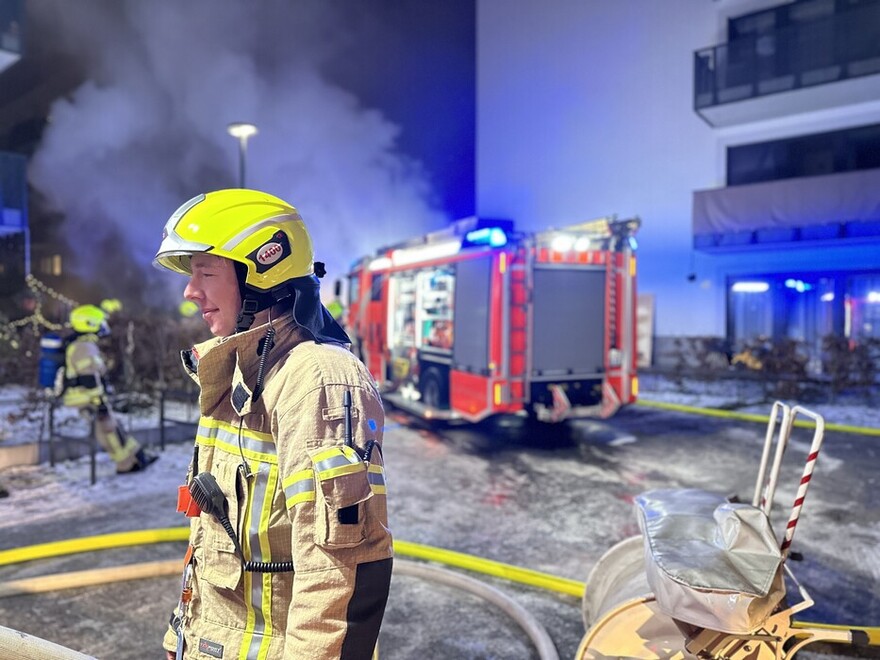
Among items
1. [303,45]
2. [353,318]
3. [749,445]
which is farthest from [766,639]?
[303,45]

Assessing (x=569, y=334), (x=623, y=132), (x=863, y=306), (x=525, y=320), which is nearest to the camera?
(x=525, y=320)

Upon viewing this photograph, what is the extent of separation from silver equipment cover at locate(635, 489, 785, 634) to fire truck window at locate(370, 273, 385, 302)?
341 inches

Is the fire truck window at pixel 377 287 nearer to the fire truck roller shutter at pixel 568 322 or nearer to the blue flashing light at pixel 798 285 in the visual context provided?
the fire truck roller shutter at pixel 568 322

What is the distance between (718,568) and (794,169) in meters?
16.1

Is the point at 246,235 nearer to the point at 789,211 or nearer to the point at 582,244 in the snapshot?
the point at 582,244

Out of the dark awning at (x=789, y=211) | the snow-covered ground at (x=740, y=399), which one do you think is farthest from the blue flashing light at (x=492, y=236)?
the dark awning at (x=789, y=211)

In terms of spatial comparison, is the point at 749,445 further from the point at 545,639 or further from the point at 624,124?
the point at 624,124

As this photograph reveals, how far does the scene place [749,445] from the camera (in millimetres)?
8078

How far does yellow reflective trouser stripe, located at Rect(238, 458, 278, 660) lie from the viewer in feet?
4.75

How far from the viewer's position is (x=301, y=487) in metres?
1.36

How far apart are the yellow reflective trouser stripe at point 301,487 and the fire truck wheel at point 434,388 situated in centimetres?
760

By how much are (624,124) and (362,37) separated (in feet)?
27.2

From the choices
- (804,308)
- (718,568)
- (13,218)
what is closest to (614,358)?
(718,568)

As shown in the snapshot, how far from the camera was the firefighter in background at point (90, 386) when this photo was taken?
246 inches
